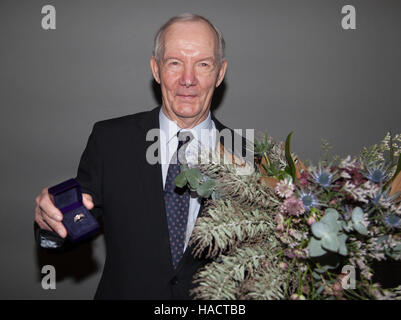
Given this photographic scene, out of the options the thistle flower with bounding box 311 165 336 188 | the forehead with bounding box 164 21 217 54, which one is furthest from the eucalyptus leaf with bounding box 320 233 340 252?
the forehead with bounding box 164 21 217 54

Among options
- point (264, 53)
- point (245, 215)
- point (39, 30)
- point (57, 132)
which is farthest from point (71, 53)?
point (245, 215)

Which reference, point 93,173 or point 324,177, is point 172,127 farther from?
point 324,177

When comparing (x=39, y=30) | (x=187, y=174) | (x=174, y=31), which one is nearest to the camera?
(x=187, y=174)

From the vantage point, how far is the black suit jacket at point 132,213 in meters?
1.22

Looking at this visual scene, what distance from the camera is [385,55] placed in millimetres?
2195

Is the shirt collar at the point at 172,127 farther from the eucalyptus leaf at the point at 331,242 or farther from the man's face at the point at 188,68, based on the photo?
the eucalyptus leaf at the point at 331,242

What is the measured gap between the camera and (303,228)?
31.8 inches

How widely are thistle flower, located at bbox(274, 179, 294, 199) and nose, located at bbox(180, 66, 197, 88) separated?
73cm

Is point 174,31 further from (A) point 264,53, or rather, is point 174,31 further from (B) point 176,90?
(A) point 264,53

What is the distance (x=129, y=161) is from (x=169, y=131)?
0.73 feet

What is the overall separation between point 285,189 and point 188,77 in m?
0.76

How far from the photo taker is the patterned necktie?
1230 mm
